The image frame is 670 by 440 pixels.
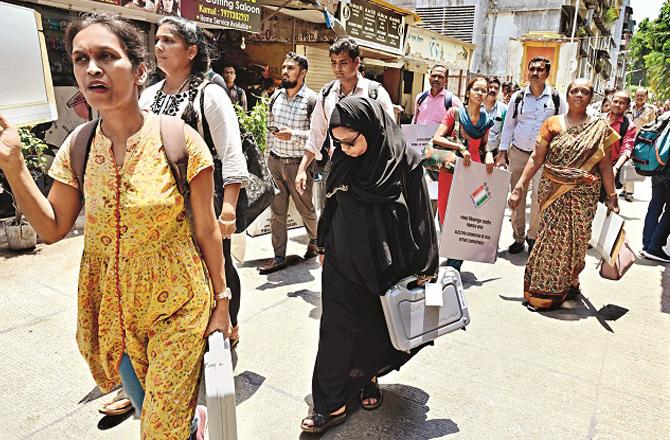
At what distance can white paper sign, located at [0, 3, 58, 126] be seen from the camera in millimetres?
3826

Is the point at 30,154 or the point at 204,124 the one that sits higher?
the point at 204,124

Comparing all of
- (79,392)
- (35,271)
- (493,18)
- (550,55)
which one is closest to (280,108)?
(35,271)

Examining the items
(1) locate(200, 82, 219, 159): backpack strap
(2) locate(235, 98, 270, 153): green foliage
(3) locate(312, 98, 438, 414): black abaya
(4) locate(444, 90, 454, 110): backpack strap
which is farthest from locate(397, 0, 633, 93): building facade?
(1) locate(200, 82, 219, 159): backpack strap

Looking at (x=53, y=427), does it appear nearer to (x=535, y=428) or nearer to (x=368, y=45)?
(x=535, y=428)

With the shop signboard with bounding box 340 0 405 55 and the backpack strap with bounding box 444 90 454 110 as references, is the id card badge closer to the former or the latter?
the backpack strap with bounding box 444 90 454 110

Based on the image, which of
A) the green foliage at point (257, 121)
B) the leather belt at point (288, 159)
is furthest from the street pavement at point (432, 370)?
the green foliage at point (257, 121)

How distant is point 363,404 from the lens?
A: 9.09 feet

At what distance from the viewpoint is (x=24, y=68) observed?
4.24m

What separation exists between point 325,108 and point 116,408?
2.61 metres

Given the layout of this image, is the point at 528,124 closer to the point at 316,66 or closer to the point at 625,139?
the point at 625,139

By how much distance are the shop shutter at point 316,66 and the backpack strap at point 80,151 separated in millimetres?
10150

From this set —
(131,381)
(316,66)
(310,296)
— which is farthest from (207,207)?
(316,66)

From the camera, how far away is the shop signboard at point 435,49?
16531 mm

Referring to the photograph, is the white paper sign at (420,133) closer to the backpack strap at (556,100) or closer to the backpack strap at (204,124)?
the backpack strap at (556,100)
